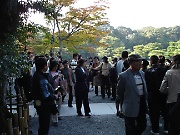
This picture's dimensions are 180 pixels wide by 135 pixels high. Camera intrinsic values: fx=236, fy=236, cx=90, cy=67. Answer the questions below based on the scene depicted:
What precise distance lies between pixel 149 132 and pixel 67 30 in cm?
1157

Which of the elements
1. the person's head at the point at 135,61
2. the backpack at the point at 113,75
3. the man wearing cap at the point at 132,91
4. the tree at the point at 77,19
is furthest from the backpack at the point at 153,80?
the tree at the point at 77,19

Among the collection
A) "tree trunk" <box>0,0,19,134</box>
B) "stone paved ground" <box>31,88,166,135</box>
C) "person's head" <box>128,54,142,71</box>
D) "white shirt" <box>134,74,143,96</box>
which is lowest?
"stone paved ground" <box>31,88,166,135</box>

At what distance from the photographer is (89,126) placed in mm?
5477

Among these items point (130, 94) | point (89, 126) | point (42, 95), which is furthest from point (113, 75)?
point (42, 95)

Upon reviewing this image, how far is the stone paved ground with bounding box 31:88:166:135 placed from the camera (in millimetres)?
5053

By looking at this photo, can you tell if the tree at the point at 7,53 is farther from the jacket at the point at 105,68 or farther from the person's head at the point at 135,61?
the jacket at the point at 105,68

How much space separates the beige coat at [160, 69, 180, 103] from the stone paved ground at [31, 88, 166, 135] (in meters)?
1.17

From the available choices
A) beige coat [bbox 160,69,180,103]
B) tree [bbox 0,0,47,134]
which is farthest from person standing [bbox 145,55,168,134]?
tree [bbox 0,0,47,134]

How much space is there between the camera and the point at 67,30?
15555mm

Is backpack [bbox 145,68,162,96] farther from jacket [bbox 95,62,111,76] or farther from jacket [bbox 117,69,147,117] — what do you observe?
jacket [bbox 95,62,111,76]

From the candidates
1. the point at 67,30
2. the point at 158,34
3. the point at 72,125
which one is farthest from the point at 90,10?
the point at 158,34

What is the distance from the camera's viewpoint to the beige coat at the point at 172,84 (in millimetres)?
4078

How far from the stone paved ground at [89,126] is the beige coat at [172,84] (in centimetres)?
117

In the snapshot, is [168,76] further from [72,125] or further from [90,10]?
[90,10]
